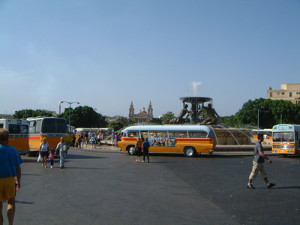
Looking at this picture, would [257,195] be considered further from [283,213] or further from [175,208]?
[175,208]

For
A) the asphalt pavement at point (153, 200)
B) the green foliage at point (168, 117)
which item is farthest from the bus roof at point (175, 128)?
the green foliage at point (168, 117)

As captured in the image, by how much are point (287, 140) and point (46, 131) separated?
18.1m

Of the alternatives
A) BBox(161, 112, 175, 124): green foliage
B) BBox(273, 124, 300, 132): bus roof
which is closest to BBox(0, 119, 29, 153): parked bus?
BBox(273, 124, 300, 132): bus roof

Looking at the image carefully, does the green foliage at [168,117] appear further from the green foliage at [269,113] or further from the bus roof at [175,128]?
the bus roof at [175,128]

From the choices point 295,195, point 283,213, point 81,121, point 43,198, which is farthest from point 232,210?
point 81,121

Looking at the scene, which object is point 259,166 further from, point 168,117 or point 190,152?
point 168,117

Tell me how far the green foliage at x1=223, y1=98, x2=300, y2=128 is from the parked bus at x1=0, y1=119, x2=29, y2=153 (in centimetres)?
6598

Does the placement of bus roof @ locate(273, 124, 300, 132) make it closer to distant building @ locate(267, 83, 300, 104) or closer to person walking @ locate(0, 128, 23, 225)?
person walking @ locate(0, 128, 23, 225)

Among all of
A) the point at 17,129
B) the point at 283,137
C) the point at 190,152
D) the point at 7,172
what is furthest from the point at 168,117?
the point at 7,172

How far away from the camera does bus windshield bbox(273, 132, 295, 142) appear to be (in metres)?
24.6

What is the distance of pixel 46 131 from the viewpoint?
2300 centimetres

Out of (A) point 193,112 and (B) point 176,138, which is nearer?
(B) point 176,138

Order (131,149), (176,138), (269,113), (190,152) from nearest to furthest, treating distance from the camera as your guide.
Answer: (190,152)
(176,138)
(131,149)
(269,113)

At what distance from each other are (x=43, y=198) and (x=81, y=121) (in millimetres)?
88511
